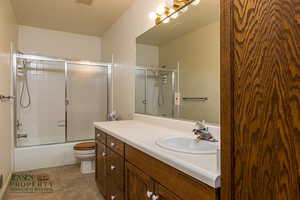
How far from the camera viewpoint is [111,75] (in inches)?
140

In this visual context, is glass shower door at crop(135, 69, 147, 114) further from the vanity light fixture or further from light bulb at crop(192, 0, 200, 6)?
light bulb at crop(192, 0, 200, 6)

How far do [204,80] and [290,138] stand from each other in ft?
3.67

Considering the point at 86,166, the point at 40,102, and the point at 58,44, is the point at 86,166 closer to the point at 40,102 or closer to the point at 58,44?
the point at 40,102

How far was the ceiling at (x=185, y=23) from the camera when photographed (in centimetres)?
146

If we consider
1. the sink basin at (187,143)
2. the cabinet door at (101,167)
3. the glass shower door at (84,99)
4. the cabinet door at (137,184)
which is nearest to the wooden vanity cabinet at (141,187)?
the cabinet door at (137,184)

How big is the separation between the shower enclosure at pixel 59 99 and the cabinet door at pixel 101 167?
158cm

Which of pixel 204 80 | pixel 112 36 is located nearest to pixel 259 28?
pixel 204 80

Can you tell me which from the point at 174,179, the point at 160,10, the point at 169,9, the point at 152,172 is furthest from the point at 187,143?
the point at 160,10

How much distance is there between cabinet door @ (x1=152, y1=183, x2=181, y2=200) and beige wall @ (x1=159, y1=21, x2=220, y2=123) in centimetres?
69

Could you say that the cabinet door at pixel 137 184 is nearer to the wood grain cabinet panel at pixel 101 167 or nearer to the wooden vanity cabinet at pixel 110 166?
the wooden vanity cabinet at pixel 110 166

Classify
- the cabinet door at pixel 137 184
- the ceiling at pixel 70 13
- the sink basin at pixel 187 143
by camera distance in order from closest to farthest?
the cabinet door at pixel 137 184 → the sink basin at pixel 187 143 → the ceiling at pixel 70 13

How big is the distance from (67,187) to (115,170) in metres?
1.16

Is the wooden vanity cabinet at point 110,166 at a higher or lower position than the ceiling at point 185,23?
lower

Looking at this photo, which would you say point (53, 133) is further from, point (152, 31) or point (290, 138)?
point (290, 138)
